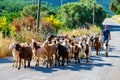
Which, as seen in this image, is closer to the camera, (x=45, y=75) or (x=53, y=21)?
(x=45, y=75)

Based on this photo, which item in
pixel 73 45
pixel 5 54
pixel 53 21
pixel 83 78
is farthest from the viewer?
pixel 53 21

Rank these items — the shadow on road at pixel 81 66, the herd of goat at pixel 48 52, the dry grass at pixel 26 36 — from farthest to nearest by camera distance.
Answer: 1. the dry grass at pixel 26 36
2. the herd of goat at pixel 48 52
3. the shadow on road at pixel 81 66

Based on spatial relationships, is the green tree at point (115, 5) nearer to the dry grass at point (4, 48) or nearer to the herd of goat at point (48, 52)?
the dry grass at point (4, 48)

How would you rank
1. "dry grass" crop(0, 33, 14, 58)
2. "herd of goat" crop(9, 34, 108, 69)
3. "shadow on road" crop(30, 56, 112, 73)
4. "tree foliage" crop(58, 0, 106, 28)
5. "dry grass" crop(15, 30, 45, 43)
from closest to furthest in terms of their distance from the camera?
"shadow on road" crop(30, 56, 112, 73) < "herd of goat" crop(9, 34, 108, 69) < "dry grass" crop(0, 33, 14, 58) < "dry grass" crop(15, 30, 45, 43) < "tree foliage" crop(58, 0, 106, 28)

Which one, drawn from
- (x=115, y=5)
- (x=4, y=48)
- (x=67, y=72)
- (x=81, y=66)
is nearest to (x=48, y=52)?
(x=81, y=66)

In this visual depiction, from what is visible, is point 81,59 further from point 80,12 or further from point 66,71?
point 80,12

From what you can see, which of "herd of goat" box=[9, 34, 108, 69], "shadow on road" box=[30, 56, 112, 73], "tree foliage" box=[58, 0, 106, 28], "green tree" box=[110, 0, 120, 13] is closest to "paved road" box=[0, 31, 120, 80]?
"shadow on road" box=[30, 56, 112, 73]

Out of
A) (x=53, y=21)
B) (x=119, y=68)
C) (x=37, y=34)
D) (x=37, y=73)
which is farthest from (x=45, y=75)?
(x=53, y=21)

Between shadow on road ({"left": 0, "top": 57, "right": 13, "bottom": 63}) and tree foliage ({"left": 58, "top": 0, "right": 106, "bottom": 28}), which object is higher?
tree foliage ({"left": 58, "top": 0, "right": 106, "bottom": 28})

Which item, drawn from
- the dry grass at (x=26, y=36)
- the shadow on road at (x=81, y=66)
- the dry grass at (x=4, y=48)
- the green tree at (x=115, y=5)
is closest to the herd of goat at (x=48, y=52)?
the shadow on road at (x=81, y=66)

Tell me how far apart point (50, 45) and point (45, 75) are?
330cm

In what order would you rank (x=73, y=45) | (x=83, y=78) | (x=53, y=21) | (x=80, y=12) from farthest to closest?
1. (x=80, y=12)
2. (x=53, y=21)
3. (x=73, y=45)
4. (x=83, y=78)

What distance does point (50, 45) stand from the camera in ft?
67.8

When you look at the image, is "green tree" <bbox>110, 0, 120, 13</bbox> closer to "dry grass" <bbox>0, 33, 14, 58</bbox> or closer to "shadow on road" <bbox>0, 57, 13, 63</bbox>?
"dry grass" <bbox>0, 33, 14, 58</bbox>
